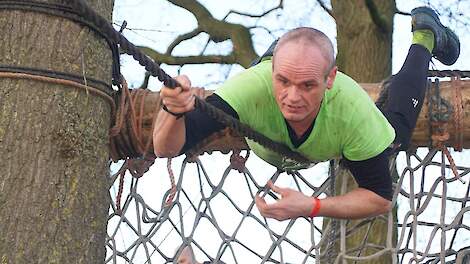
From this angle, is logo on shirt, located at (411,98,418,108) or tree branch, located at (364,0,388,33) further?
tree branch, located at (364,0,388,33)

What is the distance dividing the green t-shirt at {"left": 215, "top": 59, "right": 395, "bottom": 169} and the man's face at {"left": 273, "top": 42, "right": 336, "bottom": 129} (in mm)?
93

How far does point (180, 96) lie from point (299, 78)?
246 millimetres

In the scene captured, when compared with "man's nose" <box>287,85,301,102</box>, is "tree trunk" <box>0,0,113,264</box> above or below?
below

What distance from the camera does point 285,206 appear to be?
1.45 meters

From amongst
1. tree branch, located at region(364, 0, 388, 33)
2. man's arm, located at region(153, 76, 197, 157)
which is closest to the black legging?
man's arm, located at region(153, 76, 197, 157)

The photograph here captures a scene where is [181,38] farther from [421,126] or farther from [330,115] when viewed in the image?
[330,115]

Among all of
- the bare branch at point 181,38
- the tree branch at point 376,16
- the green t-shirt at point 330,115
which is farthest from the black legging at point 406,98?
the bare branch at point 181,38

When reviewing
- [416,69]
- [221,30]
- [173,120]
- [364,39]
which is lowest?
[173,120]

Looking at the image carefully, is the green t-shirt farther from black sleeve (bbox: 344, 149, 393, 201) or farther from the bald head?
the bald head

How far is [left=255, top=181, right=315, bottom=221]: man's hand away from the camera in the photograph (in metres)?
1.45

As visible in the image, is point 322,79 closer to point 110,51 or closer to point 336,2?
point 110,51

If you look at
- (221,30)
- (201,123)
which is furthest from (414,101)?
(221,30)

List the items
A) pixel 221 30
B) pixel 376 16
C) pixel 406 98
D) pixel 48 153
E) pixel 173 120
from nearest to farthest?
1. pixel 48 153
2. pixel 173 120
3. pixel 406 98
4. pixel 376 16
5. pixel 221 30

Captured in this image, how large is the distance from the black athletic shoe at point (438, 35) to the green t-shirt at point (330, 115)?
1.49 feet
